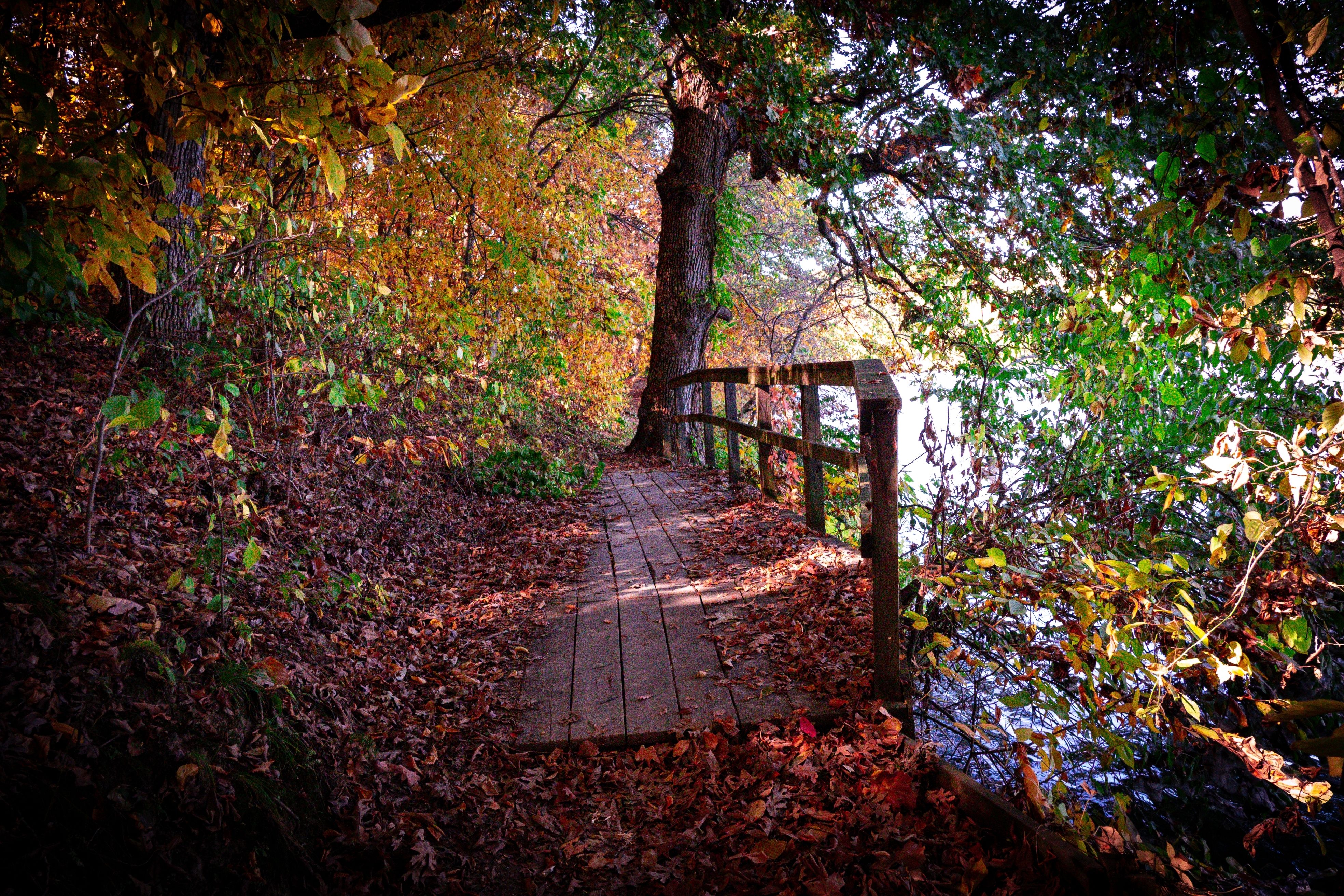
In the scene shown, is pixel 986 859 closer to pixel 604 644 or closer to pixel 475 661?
pixel 604 644

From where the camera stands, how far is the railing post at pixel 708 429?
8523mm

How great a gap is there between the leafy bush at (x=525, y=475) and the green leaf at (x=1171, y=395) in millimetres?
5480

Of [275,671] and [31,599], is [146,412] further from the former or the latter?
[275,671]

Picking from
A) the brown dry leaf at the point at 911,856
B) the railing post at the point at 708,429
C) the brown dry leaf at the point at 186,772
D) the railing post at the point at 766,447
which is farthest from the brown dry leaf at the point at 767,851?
the railing post at the point at 708,429

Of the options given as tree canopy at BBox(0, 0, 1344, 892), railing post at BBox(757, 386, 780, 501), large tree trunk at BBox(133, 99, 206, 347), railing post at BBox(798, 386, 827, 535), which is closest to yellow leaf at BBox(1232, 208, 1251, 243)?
tree canopy at BBox(0, 0, 1344, 892)

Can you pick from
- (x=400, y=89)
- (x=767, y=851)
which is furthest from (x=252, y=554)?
(x=767, y=851)

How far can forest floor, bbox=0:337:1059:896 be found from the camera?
1.90 meters

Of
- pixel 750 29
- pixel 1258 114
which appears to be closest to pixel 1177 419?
pixel 1258 114

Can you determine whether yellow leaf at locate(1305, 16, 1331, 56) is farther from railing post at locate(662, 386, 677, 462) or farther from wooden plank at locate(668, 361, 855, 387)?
railing post at locate(662, 386, 677, 462)

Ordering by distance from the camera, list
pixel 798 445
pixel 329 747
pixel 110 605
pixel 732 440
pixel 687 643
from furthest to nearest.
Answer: pixel 732 440, pixel 798 445, pixel 687 643, pixel 329 747, pixel 110 605

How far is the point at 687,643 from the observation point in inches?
144

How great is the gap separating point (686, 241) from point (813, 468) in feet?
21.9

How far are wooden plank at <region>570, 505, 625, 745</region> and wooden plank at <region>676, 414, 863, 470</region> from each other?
5.01 ft

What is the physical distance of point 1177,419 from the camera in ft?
14.8
